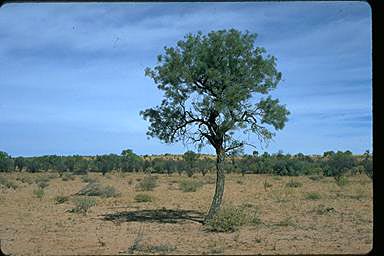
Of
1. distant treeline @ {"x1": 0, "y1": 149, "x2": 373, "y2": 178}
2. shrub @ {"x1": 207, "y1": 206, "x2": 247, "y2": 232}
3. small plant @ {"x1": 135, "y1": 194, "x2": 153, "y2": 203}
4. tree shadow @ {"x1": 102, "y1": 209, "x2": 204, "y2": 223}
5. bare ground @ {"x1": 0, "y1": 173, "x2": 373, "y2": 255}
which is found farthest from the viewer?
distant treeline @ {"x1": 0, "y1": 149, "x2": 373, "y2": 178}

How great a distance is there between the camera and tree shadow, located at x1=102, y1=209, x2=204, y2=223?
18.4 meters

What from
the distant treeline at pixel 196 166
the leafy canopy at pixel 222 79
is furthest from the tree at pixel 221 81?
the distant treeline at pixel 196 166

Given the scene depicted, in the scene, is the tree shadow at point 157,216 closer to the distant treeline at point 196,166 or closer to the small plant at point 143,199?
the small plant at point 143,199

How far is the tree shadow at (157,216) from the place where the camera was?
1838cm

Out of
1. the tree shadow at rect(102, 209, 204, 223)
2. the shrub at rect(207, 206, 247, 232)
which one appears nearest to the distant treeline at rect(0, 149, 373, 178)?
the tree shadow at rect(102, 209, 204, 223)

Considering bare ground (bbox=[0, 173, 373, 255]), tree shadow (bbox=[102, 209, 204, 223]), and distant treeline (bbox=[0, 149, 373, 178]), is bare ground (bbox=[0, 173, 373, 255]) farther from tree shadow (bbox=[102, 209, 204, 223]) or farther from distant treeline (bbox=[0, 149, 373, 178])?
distant treeline (bbox=[0, 149, 373, 178])

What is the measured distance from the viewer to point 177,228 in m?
15.9

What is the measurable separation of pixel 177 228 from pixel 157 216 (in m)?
4.13

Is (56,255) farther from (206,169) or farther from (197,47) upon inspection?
(206,169)

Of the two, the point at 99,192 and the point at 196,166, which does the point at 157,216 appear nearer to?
the point at 99,192
